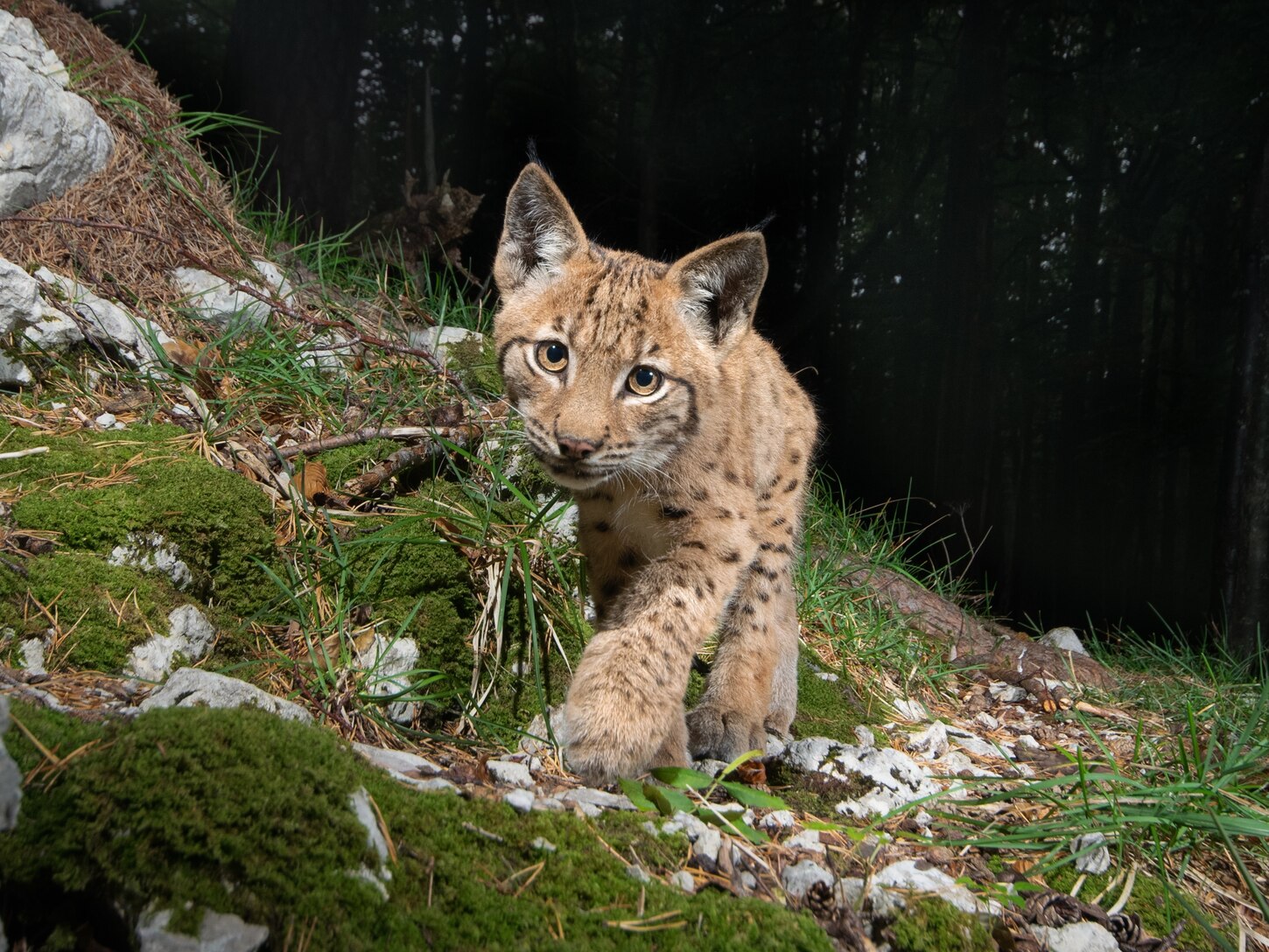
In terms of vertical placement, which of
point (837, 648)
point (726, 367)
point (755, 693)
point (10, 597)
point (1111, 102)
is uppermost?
point (1111, 102)

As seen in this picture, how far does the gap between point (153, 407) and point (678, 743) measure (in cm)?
260

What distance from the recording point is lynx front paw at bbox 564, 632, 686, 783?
2.61m

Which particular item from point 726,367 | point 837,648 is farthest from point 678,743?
point 837,648

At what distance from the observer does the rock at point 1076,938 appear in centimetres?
198

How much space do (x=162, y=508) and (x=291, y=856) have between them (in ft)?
6.03

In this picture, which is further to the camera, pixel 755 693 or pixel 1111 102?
pixel 1111 102

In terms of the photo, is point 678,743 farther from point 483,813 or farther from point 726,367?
point 726,367

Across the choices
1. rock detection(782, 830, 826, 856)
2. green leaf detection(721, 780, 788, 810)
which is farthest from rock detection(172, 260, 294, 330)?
rock detection(782, 830, 826, 856)

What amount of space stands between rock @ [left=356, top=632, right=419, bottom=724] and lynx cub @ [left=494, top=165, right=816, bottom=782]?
0.57 m

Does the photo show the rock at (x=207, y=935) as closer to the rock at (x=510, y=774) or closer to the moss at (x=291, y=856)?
the moss at (x=291, y=856)

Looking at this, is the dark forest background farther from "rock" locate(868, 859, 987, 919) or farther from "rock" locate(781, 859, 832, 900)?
"rock" locate(781, 859, 832, 900)

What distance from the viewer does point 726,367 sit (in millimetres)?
3213

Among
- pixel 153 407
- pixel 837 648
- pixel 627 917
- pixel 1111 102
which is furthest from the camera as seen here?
pixel 1111 102

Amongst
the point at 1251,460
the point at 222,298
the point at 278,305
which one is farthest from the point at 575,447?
the point at 1251,460
